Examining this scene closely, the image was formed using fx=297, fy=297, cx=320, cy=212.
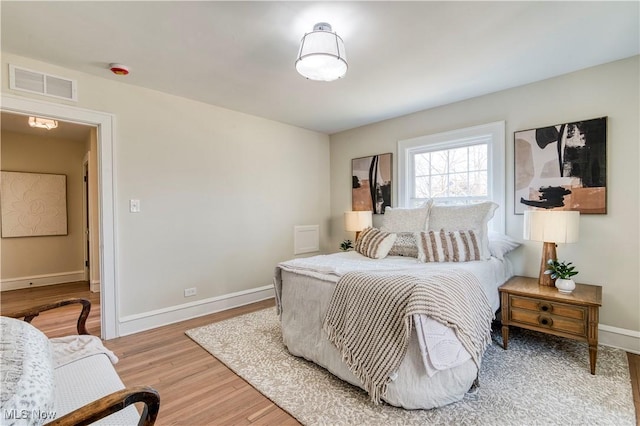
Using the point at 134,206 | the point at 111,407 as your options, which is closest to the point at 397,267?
the point at 111,407

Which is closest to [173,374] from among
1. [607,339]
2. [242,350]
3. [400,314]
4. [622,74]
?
[242,350]

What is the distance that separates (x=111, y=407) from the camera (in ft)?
2.97

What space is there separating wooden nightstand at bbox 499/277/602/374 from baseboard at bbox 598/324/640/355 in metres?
0.38

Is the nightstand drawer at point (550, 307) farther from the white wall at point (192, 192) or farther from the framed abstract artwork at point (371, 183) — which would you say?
the white wall at point (192, 192)

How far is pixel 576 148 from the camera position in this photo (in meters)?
2.65

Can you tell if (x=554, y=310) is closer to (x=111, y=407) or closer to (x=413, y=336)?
(x=413, y=336)

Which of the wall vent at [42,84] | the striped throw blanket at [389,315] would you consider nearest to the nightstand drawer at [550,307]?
the striped throw blanket at [389,315]

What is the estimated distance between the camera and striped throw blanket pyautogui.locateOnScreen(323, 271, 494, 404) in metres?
1.69

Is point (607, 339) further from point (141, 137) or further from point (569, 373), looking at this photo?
point (141, 137)

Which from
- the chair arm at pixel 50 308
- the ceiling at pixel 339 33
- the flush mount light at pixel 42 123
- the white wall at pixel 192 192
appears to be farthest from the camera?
the flush mount light at pixel 42 123

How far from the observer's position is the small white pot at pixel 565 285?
2.30 metres

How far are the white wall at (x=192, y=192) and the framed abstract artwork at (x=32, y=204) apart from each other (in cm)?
325

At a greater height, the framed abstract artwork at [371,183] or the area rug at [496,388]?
the framed abstract artwork at [371,183]

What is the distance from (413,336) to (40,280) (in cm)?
600
